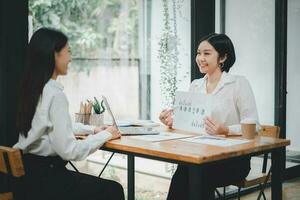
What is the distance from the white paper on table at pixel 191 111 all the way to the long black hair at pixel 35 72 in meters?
0.76

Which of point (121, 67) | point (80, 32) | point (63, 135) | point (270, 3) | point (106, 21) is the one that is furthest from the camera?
point (106, 21)

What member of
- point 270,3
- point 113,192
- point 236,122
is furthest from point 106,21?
point 113,192

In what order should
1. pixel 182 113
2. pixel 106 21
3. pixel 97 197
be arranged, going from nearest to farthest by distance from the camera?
1. pixel 97 197
2. pixel 182 113
3. pixel 106 21

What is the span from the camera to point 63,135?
6.56 feet

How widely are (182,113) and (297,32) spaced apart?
2.62m

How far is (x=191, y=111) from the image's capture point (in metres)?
2.53

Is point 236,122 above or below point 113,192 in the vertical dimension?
above

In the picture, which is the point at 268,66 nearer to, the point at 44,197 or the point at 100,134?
the point at 100,134

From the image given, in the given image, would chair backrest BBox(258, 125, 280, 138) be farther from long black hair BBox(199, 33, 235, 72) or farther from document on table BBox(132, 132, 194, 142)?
document on table BBox(132, 132, 194, 142)

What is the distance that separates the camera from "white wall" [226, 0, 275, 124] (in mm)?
4465

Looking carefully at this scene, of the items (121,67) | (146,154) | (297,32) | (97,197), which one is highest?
(297,32)

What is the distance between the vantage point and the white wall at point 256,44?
176 inches

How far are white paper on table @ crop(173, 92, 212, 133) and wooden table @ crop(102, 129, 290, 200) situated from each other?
296 mm

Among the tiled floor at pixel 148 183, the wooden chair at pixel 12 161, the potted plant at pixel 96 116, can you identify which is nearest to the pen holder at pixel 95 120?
the potted plant at pixel 96 116
